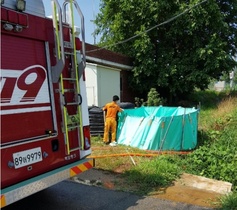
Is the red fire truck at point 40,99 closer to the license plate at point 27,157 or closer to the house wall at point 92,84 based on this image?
the license plate at point 27,157

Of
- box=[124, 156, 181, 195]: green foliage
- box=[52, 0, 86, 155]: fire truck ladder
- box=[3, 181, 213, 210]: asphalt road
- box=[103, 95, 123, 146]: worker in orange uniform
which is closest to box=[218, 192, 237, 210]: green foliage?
box=[3, 181, 213, 210]: asphalt road

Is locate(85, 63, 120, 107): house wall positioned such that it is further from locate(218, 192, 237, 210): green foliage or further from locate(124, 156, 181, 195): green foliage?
locate(218, 192, 237, 210): green foliage

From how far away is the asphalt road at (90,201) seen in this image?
13.4 ft

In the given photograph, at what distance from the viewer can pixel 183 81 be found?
17234 millimetres

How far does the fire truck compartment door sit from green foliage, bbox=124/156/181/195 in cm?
239

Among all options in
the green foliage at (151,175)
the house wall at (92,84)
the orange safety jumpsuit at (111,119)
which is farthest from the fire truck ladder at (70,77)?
the house wall at (92,84)

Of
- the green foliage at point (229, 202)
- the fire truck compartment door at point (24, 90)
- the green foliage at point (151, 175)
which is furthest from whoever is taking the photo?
the green foliage at point (151, 175)

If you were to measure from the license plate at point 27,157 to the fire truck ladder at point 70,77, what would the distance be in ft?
1.60

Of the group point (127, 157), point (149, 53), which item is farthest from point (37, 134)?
point (149, 53)

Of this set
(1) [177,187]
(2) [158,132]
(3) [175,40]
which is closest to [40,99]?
(1) [177,187]

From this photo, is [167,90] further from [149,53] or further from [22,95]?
[22,95]

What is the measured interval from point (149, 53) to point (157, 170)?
12.8 metres

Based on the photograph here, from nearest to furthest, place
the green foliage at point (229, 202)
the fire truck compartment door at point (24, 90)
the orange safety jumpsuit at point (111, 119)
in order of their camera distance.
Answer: the fire truck compartment door at point (24, 90) → the green foliage at point (229, 202) → the orange safety jumpsuit at point (111, 119)

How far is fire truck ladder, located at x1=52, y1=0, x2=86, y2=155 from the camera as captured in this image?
3.50m
